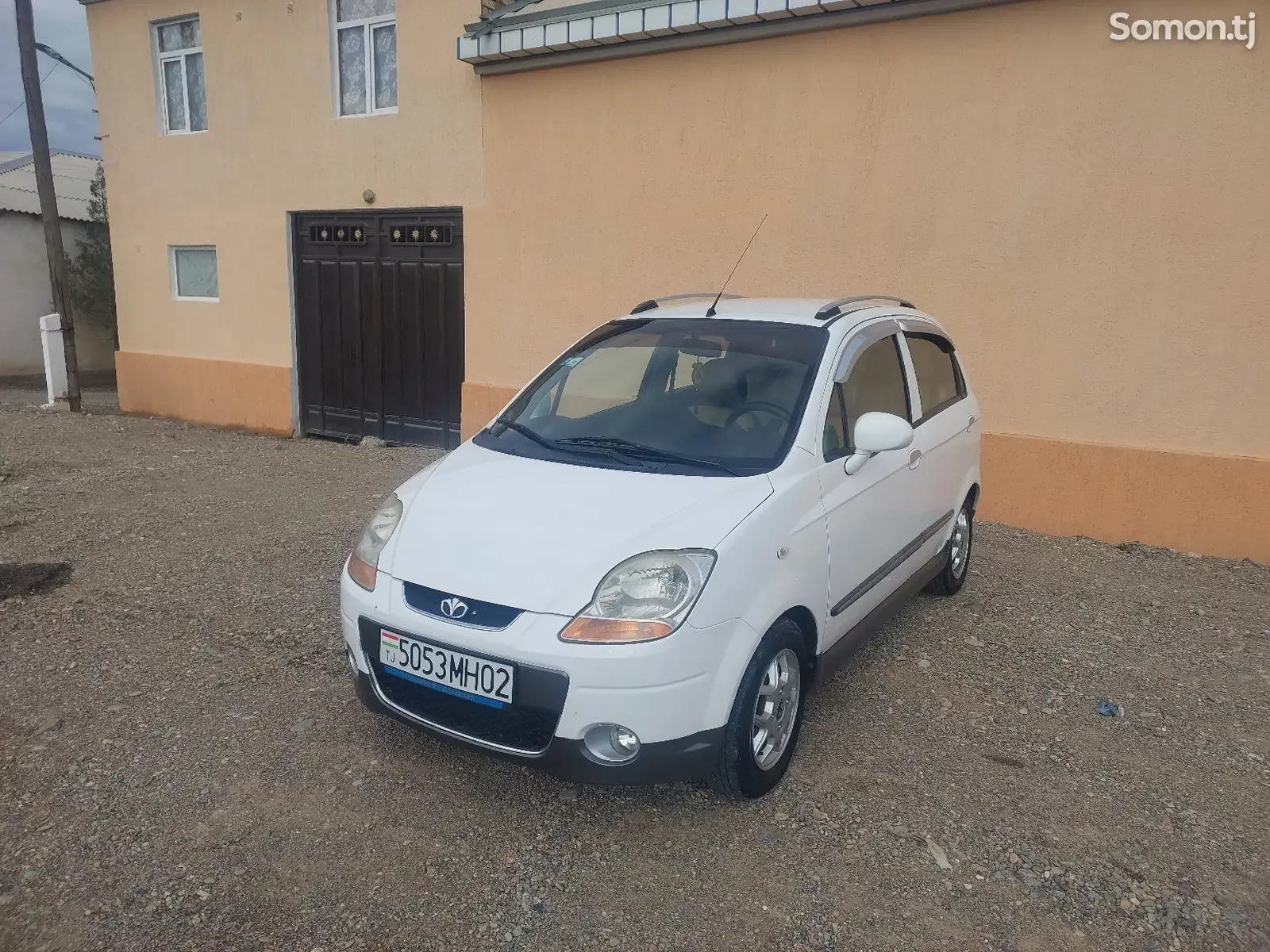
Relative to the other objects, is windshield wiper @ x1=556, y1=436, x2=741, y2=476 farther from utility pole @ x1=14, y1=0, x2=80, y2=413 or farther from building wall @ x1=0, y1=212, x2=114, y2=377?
building wall @ x1=0, y1=212, x2=114, y2=377

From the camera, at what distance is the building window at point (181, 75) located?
10484 mm

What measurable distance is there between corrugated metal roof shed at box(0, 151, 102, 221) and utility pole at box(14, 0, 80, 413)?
263cm

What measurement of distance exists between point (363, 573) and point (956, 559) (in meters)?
3.44

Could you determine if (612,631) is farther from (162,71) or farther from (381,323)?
(162,71)

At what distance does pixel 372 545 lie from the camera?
3.17m

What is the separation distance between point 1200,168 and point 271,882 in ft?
20.9

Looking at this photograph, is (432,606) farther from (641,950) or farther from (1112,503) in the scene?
(1112,503)

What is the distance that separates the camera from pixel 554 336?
8109 millimetres

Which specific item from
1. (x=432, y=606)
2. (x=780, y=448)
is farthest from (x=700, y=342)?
(x=432, y=606)

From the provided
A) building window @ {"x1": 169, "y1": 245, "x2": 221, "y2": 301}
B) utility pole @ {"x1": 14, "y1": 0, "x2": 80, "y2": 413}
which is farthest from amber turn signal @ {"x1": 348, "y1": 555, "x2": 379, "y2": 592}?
utility pole @ {"x1": 14, "y1": 0, "x2": 80, "y2": 413}

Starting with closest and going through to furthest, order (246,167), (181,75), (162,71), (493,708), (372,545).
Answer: (493,708)
(372,545)
(246,167)
(181,75)
(162,71)

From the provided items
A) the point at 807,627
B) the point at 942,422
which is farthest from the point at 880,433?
the point at 942,422

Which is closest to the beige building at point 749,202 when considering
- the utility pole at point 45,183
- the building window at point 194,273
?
the building window at point 194,273

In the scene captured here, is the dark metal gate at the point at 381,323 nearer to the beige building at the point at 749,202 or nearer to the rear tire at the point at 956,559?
the beige building at the point at 749,202
